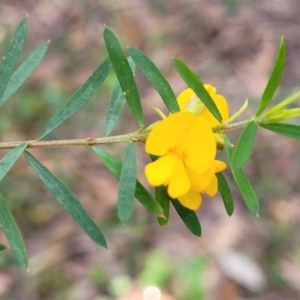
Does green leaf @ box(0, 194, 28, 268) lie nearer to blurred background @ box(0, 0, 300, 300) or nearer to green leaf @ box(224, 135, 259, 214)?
green leaf @ box(224, 135, 259, 214)

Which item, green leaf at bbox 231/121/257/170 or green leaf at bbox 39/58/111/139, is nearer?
green leaf at bbox 231/121/257/170

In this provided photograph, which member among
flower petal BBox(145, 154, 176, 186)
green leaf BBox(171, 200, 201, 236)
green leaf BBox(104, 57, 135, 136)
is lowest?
green leaf BBox(171, 200, 201, 236)

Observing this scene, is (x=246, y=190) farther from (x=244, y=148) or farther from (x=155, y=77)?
(x=155, y=77)

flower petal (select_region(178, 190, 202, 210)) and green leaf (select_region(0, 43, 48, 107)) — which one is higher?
green leaf (select_region(0, 43, 48, 107))

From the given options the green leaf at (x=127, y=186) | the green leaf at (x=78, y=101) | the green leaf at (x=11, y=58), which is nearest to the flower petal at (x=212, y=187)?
the green leaf at (x=127, y=186)

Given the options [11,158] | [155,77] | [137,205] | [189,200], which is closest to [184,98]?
[155,77]

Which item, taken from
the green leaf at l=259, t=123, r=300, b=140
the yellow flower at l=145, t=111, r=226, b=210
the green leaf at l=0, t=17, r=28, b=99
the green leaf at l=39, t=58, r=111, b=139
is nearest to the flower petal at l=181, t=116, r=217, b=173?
the yellow flower at l=145, t=111, r=226, b=210

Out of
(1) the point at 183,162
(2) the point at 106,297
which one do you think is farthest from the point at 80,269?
(1) the point at 183,162

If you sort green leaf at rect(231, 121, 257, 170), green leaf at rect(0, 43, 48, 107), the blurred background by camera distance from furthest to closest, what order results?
1. the blurred background
2. green leaf at rect(0, 43, 48, 107)
3. green leaf at rect(231, 121, 257, 170)
